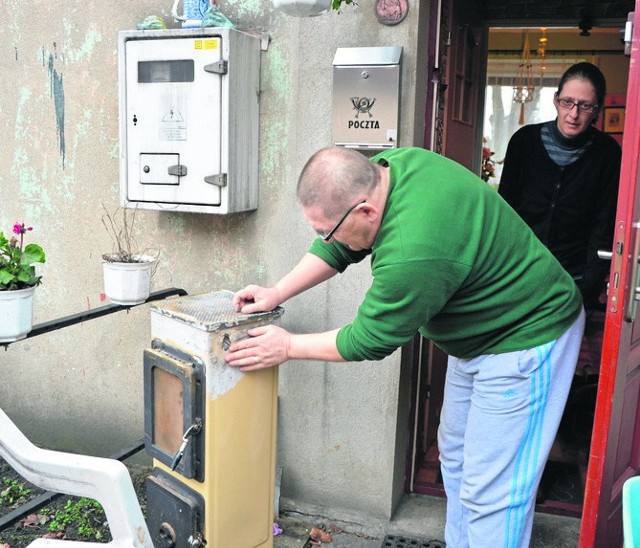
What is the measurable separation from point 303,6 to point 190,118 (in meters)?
0.74

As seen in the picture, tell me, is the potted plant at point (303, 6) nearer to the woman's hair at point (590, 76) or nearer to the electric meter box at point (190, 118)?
the electric meter box at point (190, 118)

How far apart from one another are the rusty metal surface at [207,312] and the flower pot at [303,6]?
1.09 m

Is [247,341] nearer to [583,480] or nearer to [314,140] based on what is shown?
[314,140]

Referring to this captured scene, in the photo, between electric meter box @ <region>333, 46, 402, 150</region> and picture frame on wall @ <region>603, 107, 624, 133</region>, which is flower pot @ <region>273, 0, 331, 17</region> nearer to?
electric meter box @ <region>333, 46, 402, 150</region>

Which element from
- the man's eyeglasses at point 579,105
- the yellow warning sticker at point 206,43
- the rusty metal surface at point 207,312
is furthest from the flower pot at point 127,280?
the man's eyeglasses at point 579,105

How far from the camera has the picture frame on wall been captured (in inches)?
311

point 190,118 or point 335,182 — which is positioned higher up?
point 190,118

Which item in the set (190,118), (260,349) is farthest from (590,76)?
(260,349)

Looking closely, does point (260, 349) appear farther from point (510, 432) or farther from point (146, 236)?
point (146, 236)

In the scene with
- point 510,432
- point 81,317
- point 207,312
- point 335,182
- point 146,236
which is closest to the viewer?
point 335,182

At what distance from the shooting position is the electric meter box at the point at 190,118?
3.07 metres

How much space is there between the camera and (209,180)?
10.3 ft

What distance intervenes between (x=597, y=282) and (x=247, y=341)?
1.70 m

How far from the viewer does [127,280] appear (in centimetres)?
297
